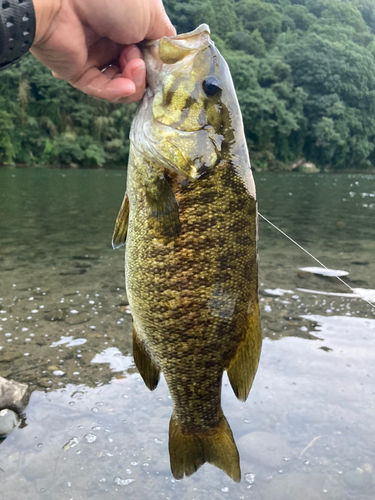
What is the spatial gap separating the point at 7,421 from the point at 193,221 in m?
2.76

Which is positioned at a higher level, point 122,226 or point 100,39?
point 100,39

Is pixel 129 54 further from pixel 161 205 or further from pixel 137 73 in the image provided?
pixel 161 205

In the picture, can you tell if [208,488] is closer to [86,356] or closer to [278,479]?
[278,479]

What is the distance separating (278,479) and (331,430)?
0.75m

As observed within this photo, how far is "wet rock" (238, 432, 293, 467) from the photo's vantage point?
11.5 feet

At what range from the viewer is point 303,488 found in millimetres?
3277

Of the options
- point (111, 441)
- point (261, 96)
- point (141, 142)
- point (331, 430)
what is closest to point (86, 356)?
point (111, 441)

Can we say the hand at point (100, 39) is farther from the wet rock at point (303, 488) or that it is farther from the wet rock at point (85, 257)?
the wet rock at point (85, 257)

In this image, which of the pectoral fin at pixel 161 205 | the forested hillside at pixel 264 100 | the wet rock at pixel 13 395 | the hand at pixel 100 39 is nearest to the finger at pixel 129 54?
the hand at pixel 100 39

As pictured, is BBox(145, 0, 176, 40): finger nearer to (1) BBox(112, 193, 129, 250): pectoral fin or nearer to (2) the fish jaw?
(2) the fish jaw

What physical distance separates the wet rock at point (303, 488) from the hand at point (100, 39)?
2771 mm

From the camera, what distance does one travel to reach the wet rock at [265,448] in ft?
11.5

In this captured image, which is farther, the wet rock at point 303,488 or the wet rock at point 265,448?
the wet rock at point 265,448

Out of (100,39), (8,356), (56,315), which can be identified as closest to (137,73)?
(100,39)
